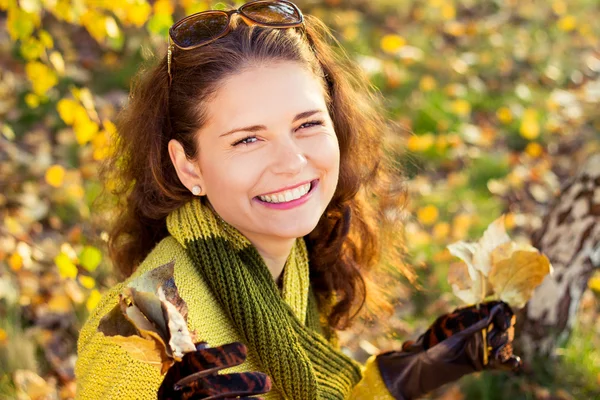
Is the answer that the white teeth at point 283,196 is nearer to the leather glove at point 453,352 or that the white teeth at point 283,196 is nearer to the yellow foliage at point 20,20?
the leather glove at point 453,352

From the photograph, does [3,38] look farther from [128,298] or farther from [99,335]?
[128,298]

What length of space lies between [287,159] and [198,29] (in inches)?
17.0

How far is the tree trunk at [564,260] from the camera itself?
106 inches

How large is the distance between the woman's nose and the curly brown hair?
23 cm

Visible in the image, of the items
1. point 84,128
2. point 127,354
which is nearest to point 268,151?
point 127,354

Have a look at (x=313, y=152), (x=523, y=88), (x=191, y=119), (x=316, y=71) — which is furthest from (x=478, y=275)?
(x=523, y=88)

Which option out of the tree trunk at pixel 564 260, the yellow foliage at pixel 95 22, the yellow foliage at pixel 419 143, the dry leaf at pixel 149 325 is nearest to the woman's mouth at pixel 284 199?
the dry leaf at pixel 149 325

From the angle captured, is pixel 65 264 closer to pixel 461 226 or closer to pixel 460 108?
pixel 461 226

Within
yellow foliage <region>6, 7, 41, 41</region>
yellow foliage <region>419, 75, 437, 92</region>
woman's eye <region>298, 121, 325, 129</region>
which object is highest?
yellow foliage <region>6, 7, 41, 41</region>

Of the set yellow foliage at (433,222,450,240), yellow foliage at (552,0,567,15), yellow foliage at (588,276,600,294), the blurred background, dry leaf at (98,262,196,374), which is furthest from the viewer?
yellow foliage at (552,0,567,15)

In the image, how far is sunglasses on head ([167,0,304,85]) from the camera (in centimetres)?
191

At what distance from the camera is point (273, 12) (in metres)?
1.98

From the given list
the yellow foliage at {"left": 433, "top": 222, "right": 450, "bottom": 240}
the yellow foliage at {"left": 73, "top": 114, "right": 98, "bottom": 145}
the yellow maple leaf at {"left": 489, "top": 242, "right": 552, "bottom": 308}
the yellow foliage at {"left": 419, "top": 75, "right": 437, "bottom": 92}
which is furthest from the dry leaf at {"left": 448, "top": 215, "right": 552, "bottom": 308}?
the yellow foliage at {"left": 419, "top": 75, "right": 437, "bottom": 92}

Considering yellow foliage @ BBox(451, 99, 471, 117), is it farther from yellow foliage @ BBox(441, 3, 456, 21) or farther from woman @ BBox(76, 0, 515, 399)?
woman @ BBox(76, 0, 515, 399)
